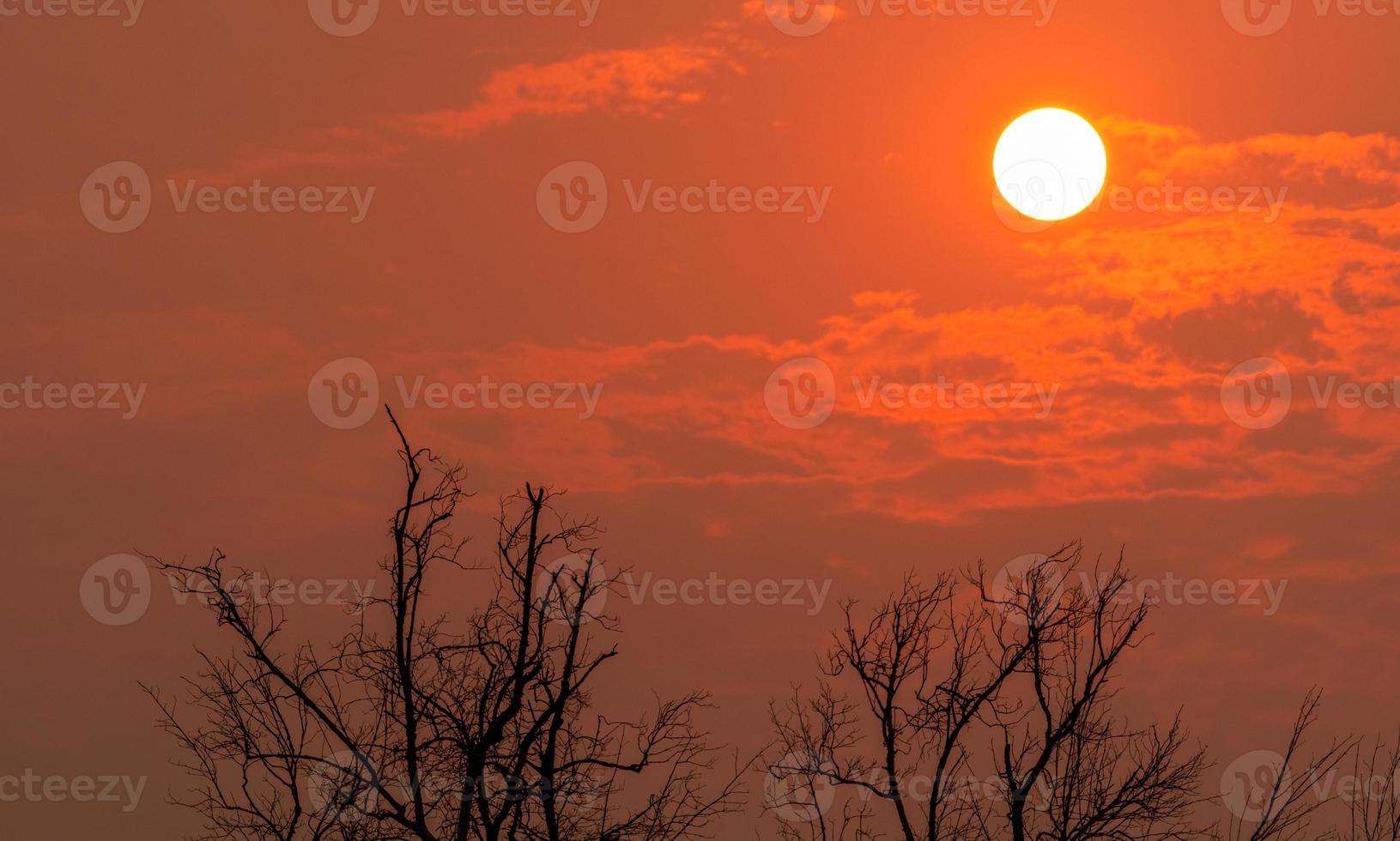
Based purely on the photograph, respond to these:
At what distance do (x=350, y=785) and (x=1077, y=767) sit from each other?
9886 millimetres

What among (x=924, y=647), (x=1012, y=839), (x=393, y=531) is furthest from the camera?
(x=924, y=647)

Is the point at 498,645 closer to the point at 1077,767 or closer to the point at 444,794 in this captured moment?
the point at 444,794

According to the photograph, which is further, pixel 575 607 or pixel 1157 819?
pixel 1157 819

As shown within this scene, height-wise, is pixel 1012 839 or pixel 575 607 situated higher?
pixel 575 607

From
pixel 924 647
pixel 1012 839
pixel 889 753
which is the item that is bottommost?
pixel 1012 839

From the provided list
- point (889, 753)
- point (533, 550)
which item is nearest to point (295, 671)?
point (533, 550)

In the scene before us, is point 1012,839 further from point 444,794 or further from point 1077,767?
point 444,794

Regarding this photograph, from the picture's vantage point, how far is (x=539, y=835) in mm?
19609

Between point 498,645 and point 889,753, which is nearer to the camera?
point 498,645

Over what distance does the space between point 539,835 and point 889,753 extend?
534cm

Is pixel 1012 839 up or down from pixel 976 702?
down

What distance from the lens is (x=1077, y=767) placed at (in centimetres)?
2117

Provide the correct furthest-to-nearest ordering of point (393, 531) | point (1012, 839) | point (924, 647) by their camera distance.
A: point (924, 647), point (1012, 839), point (393, 531)

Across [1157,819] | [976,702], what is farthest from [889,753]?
[1157,819]
